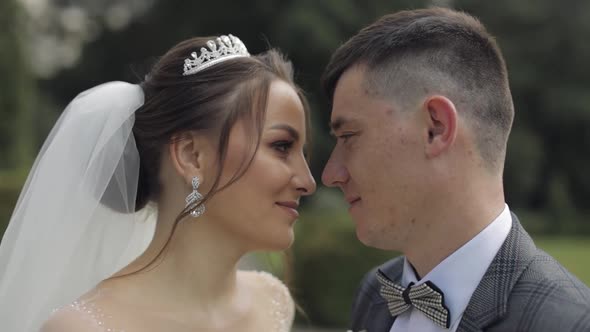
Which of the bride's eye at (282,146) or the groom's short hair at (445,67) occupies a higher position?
the groom's short hair at (445,67)

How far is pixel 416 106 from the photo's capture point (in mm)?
2777

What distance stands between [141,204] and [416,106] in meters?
1.63

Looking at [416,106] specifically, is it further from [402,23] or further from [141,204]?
[141,204]

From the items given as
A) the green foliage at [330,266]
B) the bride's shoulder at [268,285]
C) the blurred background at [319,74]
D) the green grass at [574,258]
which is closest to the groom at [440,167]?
the bride's shoulder at [268,285]

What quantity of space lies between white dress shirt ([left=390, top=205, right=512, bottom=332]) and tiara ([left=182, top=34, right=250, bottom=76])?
59.9 inches

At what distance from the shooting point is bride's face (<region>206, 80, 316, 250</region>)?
3.43m

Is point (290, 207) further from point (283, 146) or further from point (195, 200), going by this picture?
point (195, 200)

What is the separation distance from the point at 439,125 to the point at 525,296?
0.67 meters

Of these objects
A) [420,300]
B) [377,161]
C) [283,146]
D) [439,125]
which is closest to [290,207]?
[283,146]

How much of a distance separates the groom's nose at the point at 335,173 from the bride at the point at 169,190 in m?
0.45

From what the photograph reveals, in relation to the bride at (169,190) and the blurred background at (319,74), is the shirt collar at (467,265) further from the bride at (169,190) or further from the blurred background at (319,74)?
the blurred background at (319,74)

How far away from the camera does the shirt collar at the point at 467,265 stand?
273cm

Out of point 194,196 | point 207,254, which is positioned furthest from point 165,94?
point 207,254

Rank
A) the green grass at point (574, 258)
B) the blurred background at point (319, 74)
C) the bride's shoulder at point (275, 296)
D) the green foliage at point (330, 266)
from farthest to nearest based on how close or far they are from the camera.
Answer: the green grass at point (574, 258) < the blurred background at point (319, 74) < the green foliage at point (330, 266) < the bride's shoulder at point (275, 296)
